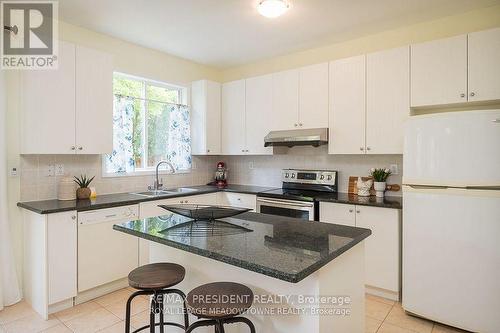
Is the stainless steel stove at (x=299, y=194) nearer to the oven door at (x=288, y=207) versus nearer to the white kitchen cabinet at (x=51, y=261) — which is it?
the oven door at (x=288, y=207)

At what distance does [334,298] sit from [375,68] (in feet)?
7.80

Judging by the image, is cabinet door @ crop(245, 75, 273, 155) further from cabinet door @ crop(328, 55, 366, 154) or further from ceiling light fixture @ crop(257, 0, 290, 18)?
ceiling light fixture @ crop(257, 0, 290, 18)

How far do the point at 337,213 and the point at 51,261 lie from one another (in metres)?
2.55

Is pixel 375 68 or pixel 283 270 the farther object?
pixel 375 68

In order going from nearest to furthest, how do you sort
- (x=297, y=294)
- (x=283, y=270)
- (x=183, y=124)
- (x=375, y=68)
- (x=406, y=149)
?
(x=283, y=270), (x=297, y=294), (x=406, y=149), (x=375, y=68), (x=183, y=124)

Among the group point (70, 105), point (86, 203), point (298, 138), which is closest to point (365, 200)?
point (298, 138)

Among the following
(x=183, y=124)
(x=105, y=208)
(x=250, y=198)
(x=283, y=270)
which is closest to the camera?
(x=283, y=270)

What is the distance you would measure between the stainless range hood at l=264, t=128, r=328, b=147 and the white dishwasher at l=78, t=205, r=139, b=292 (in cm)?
170

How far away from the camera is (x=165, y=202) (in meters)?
3.23

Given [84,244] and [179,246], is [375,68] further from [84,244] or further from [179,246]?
[84,244]

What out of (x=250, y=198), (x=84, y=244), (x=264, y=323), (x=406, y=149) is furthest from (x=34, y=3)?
(x=406, y=149)

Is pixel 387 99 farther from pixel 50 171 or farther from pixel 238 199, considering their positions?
pixel 50 171

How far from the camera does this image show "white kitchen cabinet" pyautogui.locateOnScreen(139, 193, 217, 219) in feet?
10.0

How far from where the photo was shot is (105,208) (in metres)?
2.74
